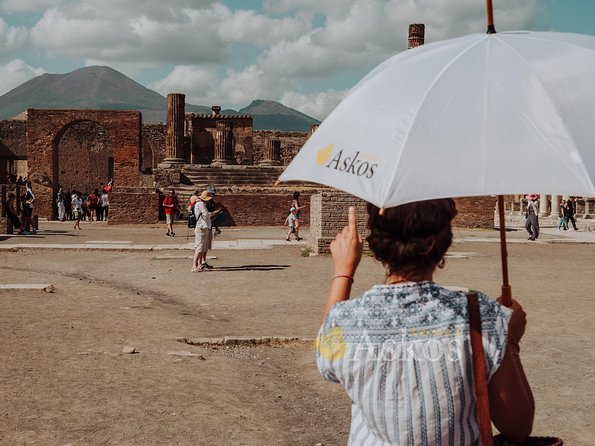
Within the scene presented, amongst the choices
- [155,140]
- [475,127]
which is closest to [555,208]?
[155,140]

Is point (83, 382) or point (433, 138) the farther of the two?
point (83, 382)

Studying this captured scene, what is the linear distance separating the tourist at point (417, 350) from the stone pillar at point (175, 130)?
109ft

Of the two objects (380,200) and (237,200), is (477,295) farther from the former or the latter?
(237,200)

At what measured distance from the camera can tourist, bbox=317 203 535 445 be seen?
174cm

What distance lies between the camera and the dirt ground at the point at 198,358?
418 centimetres

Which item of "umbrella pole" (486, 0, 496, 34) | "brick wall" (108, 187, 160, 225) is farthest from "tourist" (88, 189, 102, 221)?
"umbrella pole" (486, 0, 496, 34)

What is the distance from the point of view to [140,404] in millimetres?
4508

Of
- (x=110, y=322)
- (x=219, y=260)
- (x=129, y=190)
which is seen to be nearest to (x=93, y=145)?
(x=129, y=190)

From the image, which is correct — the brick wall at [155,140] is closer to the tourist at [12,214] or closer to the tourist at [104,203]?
the tourist at [104,203]

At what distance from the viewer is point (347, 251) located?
201cm

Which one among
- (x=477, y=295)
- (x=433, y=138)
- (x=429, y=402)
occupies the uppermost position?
(x=433, y=138)

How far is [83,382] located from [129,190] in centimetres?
2279

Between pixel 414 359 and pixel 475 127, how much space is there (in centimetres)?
61

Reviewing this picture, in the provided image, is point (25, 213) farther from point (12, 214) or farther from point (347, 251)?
point (347, 251)
